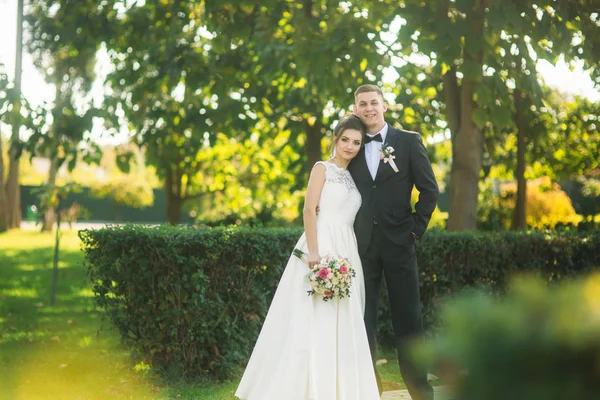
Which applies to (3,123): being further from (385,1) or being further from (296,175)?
(296,175)

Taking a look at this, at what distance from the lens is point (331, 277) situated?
Result: 491 centimetres

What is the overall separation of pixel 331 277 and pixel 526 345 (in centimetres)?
389

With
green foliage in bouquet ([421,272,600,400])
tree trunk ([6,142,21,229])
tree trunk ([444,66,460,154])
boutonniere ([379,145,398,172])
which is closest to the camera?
green foliage in bouquet ([421,272,600,400])

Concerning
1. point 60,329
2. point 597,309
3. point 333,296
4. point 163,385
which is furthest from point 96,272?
point 597,309

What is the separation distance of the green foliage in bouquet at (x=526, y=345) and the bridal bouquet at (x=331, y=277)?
380 centimetres

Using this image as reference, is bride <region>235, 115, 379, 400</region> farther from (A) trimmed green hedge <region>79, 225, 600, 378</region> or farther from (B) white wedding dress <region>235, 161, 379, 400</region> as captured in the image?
(A) trimmed green hedge <region>79, 225, 600, 378</region>

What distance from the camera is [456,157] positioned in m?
9.16

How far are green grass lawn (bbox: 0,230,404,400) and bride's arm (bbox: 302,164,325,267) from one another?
1.50 metres

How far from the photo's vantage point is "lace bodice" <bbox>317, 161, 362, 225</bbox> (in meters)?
5.18

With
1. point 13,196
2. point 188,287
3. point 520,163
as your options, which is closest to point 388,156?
point 188,287

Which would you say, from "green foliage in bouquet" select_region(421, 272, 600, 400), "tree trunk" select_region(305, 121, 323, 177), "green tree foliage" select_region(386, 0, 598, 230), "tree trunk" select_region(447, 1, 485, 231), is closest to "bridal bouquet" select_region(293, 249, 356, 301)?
"green tree foliage" select_region(386, 0, 598, 230)

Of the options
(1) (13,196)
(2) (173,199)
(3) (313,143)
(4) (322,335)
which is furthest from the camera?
(1) (13,196)

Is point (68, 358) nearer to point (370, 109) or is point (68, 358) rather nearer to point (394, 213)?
point (394, 213)

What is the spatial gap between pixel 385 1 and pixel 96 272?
4944 mm
